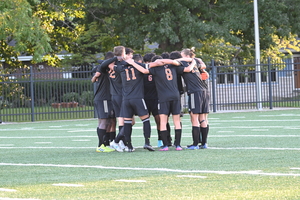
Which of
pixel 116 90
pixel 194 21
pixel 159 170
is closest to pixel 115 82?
pixel 116 90

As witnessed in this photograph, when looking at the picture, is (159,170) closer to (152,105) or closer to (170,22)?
(152,105)

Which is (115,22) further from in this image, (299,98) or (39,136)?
(39,136)

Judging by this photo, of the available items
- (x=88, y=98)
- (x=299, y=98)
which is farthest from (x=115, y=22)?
(x=299, y=98)

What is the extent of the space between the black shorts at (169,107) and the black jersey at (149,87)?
518 mm

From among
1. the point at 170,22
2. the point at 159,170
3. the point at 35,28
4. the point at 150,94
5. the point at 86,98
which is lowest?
the point at 159,170

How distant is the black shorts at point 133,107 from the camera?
39.5 feet

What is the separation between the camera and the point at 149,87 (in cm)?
1268

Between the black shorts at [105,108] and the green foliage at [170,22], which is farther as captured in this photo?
the green foliage at [170,22]

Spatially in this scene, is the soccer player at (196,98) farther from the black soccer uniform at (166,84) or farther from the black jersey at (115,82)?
the black jersey at (115,82)

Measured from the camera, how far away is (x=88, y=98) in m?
26.4

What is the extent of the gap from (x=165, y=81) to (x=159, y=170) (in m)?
3.23

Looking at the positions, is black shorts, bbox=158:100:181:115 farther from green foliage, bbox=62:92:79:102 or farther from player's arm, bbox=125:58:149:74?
green foliage, bbox=62:92:79:102

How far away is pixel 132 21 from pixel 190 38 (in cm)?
316

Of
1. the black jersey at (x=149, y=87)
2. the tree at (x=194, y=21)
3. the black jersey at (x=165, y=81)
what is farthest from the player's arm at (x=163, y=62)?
the tree at (x=194, y=21)
